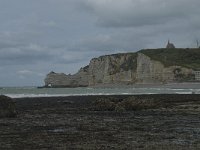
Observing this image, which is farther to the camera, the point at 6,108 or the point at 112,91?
the point at 112,91

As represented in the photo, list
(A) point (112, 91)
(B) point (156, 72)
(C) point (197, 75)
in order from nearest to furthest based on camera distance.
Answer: (A) point (112, 91)
(C) point (197, 75)
(B) point (156, 72)

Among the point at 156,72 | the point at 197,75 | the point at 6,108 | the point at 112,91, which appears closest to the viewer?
the point at 6,108

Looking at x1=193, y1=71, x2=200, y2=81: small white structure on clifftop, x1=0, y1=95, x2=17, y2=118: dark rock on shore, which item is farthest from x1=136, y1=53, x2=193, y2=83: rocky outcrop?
x1=0, y1=95, x2=17, y2=118: dark rock on shore

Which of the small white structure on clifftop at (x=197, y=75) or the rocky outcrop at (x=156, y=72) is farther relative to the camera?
the rocky outcrop at (x=156, y=72)

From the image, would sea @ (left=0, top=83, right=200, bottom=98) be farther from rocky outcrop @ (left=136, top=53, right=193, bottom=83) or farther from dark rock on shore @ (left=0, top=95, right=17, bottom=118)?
dark rock on shore @ (left=0, top=95, right=17, bottom=118)

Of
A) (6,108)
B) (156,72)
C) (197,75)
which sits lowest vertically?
(6,108)

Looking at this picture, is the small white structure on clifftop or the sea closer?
the sea

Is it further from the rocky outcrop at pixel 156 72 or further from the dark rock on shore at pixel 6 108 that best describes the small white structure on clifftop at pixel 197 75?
the dark rock on shore at pixel 6 108

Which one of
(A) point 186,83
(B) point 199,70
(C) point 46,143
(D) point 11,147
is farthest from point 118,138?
(B) point 199,70

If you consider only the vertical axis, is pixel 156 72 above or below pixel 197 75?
above

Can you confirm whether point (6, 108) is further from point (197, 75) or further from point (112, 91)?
point (197, 75)

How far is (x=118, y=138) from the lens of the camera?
60.3 feet

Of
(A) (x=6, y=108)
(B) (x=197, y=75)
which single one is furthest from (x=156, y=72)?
(A) (x=6, y=108)

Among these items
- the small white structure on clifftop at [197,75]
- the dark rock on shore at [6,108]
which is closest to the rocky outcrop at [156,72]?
the small white structure on clifftop at [197,75]
